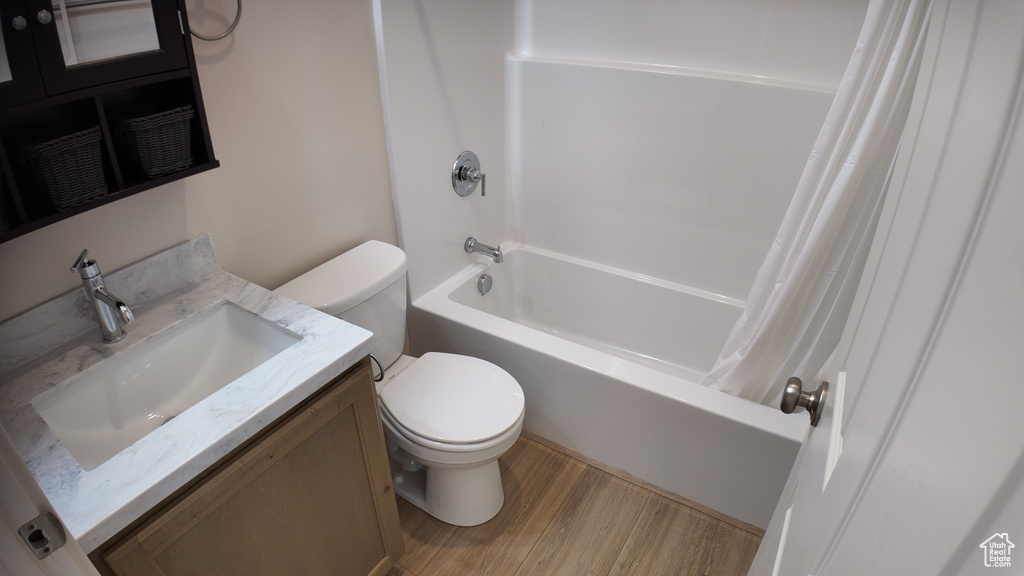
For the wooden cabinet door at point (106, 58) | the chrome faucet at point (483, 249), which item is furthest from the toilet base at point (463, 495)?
the wooden cabinet door at point (106, 58)

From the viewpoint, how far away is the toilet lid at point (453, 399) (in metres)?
1.57

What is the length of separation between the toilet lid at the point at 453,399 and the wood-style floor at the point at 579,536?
44 centimetres

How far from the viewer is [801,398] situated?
816 mm

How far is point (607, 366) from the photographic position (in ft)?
5.97

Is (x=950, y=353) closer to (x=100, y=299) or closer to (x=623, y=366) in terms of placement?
(x=100, y=299)

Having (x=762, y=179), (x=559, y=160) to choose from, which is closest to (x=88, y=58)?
(x=559, y=160)

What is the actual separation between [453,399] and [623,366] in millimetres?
543

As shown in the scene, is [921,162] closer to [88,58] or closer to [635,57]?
[88,58]

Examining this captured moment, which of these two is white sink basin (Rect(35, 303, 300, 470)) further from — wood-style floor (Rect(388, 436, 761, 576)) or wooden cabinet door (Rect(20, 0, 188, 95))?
wood-style floor (Rect(388, 436, 761, 576))

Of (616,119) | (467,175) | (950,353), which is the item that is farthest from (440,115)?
(950,353)

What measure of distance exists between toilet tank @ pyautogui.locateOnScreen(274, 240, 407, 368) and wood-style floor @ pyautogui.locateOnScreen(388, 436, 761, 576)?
0.58 meters

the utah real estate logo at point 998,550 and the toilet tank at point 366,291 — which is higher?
the utah real estate logo at point 998,550

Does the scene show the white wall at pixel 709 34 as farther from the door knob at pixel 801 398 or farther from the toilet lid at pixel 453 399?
the door knob at pixel 801 398

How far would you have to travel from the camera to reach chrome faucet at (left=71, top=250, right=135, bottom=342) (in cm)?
114
